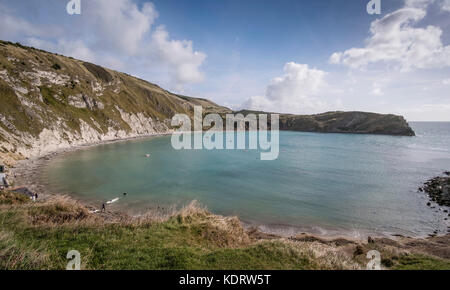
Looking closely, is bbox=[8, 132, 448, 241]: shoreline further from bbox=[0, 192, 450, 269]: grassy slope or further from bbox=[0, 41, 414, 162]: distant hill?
bbox=[0, 41, 414, 162]: distant hill

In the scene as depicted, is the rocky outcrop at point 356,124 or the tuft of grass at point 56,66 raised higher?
the tuft of grass at point 56,66

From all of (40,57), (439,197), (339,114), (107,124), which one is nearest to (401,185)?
(439,197)

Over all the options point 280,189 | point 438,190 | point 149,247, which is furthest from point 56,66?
point 438,190

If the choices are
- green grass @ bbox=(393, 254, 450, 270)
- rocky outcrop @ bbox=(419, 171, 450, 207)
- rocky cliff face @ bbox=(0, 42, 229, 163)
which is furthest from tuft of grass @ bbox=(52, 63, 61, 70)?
rocky outcrop @ bbox=(419, 171, 450, 207)

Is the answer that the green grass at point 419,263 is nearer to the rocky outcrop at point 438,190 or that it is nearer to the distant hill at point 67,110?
the rocky outcrop at point 438,190

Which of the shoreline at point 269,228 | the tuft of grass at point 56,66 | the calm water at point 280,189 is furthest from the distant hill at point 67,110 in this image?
the shoreline at point 269,228

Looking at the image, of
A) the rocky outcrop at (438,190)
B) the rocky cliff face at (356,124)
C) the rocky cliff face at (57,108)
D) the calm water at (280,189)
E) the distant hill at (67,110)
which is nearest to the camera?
the calm water at (280,189)
